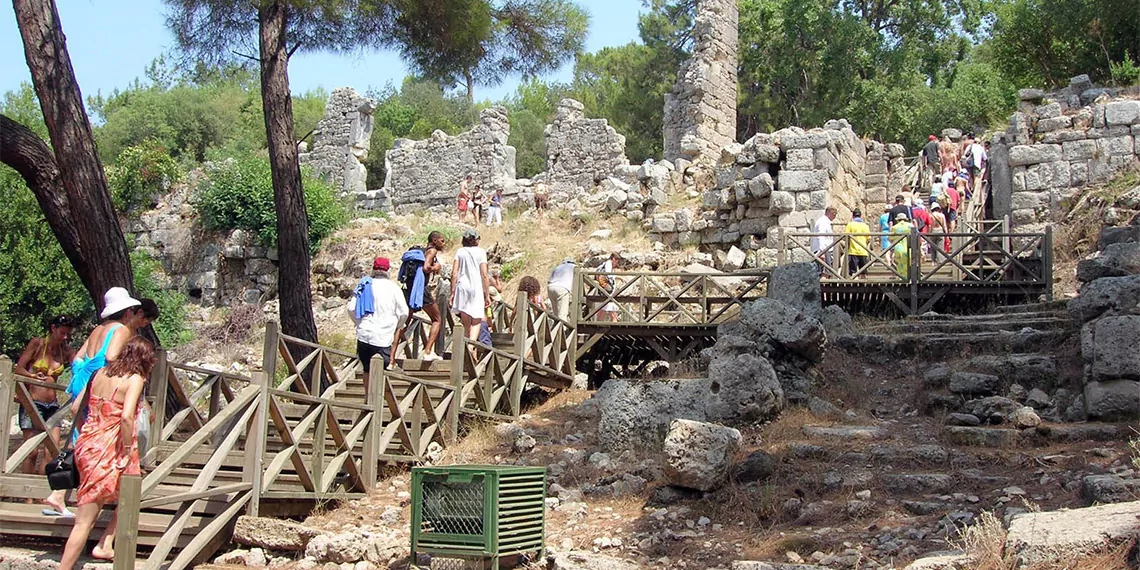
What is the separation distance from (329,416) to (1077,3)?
20413mm

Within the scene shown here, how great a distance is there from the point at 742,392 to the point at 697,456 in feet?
5.86

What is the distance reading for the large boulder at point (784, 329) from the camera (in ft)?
35.4

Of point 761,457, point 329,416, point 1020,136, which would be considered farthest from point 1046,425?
point 1020,136

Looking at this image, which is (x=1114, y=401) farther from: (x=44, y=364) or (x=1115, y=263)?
(x=44, y=364)

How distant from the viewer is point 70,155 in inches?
364

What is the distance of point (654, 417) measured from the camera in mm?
9430

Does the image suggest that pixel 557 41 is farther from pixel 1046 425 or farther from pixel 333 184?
pixel 333 184

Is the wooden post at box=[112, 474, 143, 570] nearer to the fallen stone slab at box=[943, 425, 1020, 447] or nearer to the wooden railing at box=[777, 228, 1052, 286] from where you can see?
the fallen stone slab at box=[943, 425, 1020, 447]

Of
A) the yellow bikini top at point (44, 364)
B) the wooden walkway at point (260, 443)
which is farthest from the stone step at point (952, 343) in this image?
the yellow bikini top at point (44, 364)

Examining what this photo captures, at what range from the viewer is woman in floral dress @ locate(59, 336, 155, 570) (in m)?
6.59

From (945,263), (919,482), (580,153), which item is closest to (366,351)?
(919,482)

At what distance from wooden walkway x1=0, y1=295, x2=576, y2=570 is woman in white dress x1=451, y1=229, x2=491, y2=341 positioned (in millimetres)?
420

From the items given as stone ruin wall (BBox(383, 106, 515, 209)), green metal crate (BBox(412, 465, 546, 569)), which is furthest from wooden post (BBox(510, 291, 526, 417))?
stone ruin wall (BBox(383, 106, 515, 209))

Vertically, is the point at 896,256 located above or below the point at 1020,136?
below
